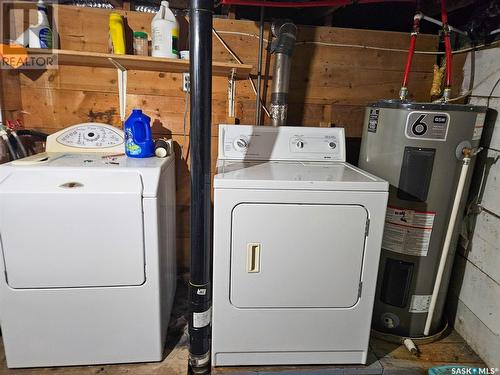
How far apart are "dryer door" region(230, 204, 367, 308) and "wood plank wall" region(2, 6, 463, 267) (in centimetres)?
92

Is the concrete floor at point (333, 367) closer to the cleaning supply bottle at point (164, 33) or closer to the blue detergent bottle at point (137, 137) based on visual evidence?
the blue detergent bottle at point (137, 137)

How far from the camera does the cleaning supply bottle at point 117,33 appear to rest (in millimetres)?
1853

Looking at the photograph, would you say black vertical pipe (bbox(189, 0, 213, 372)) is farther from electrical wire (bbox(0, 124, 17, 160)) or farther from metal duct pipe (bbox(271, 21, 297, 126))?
electrical wire (bbox(0, 124, 17, 160))

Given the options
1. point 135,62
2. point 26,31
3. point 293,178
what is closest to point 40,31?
point 26,31

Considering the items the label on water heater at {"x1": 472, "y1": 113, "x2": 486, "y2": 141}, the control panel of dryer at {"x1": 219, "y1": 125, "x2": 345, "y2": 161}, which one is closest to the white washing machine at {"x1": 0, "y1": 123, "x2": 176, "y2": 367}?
the control panel of dryer at {"x1": 219, "y1": 125, "x2": 345, "y2": 161}

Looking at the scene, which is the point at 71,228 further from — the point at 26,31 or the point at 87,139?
the point at 26,31

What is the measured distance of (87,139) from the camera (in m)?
1.89

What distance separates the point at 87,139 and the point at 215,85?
2.82 ft

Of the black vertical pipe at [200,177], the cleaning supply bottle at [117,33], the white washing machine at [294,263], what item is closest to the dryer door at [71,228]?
the black vertical pipe at [200,177]

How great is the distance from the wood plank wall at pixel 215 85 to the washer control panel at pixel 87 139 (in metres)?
0.21

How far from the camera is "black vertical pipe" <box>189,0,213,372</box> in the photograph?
52.2 inches

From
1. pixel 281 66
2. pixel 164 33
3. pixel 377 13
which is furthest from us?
pixel 377 13

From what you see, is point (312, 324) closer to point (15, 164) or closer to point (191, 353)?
point (191, 353)

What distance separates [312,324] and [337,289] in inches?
8.4
